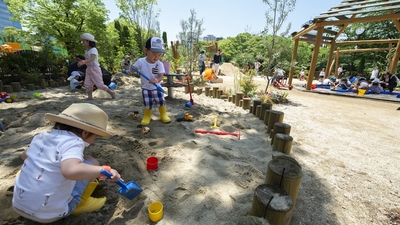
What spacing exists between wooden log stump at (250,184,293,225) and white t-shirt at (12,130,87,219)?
1151mm

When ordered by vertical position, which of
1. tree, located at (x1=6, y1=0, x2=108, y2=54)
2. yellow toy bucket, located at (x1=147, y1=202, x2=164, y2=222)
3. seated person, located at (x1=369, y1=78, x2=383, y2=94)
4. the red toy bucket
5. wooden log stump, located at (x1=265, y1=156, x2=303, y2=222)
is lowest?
yellow toy bucket, located at (x1=147, y1=202, x2=164, y2=222)

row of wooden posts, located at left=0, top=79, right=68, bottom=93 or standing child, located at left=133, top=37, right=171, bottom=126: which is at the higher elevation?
standing child, located at left=133, top=37, right=171, bottom=126

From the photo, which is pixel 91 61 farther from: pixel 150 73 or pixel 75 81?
pixel 75 81

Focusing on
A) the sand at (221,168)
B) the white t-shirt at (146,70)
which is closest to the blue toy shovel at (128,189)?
the sand at (221,168)

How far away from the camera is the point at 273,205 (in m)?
1.25

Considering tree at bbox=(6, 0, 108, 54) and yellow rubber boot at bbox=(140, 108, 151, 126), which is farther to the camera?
tree at bbox=(6, 0, 108, 54)

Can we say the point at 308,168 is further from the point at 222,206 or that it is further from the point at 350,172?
the point at 222,206

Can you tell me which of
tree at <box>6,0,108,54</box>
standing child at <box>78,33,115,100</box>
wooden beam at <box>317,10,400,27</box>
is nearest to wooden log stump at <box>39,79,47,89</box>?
standing child at <box>78,33,115,100</box>

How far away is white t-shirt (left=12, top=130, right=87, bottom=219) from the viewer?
1.18 metres

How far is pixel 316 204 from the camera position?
1818 millimetres

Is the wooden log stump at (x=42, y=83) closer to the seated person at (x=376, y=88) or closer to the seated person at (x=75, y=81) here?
the seated person at (x=75, y=81)

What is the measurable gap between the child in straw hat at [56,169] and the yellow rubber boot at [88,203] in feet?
0.42

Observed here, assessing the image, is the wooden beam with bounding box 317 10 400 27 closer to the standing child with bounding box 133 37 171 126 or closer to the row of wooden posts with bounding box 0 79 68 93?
the standing child with bounding box 133 37 171 126

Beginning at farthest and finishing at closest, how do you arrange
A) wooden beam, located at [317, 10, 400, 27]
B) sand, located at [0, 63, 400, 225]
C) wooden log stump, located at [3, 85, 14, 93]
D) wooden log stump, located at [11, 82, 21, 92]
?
wooden beam, located at [317, 10, 400, 27] < wooden log stump, located at [11, 82, 21, 92] < wooden log stump, located at [3, 85, 14, 93] < sand, located at [0, 63, 400, 225]
